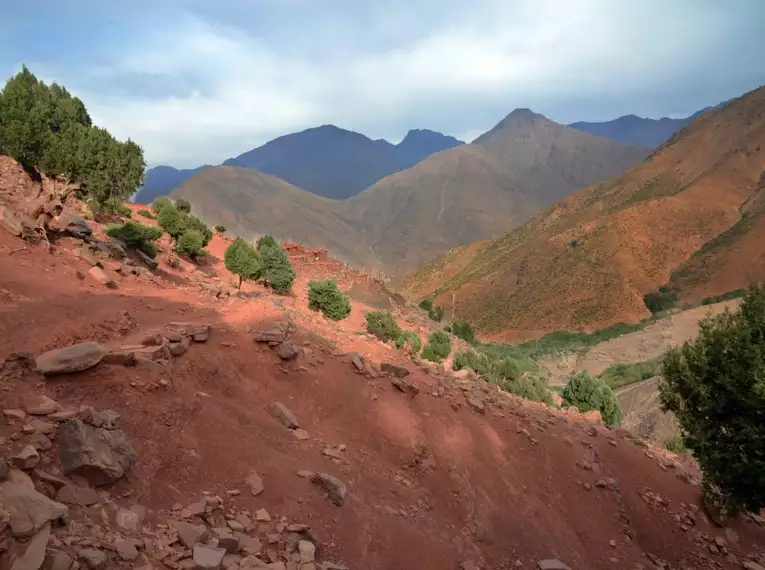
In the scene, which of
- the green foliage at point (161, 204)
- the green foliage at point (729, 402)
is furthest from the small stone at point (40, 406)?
the green foliage at point (161, 204)

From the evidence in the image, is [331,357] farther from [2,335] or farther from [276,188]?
[276,188]

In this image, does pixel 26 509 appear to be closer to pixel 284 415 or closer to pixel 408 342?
pixel 284 415

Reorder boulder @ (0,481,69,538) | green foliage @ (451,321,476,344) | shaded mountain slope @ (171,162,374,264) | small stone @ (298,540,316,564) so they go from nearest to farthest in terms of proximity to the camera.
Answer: boulder @ (0,481,69,538), small stone @ (298,540,316,564), green foliage @ (451,321,476,344), shaded mountain slope @ (171,162,374,264)

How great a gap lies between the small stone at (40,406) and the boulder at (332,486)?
13.6 feet

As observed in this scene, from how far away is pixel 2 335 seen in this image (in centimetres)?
973

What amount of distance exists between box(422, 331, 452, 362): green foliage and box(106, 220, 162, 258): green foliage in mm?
16376

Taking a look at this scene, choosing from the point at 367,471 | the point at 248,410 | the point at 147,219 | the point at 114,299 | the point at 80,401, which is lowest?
the point at 367,471

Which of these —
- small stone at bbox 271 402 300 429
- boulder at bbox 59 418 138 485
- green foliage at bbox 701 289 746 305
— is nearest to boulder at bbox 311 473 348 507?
small stone at bbox 271 402 300 429

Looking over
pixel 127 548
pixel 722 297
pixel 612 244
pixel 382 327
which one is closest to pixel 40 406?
pixel 127 548

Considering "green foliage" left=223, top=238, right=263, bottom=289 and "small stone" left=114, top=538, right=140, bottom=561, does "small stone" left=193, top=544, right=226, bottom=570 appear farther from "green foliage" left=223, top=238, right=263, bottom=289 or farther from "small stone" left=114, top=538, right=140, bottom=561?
"green foliage" left=223, top=238, right=263, bottom=289

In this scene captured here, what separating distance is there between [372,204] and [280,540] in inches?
7571

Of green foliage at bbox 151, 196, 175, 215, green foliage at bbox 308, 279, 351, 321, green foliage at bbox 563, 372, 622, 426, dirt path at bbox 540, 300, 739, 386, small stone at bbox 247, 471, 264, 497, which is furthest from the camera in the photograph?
dirt path at bbox 540, 300, 739, 386

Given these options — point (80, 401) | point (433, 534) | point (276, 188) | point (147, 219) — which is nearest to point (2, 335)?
point (80, 401)

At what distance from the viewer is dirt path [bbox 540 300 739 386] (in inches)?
2004
